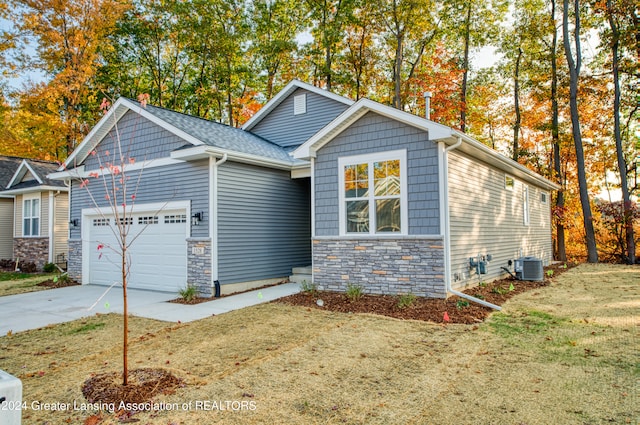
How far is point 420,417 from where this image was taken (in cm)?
338

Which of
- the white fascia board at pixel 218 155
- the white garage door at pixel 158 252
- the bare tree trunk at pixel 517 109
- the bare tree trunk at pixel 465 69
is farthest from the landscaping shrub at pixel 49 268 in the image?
the bare tree trunk at pixel 517 109

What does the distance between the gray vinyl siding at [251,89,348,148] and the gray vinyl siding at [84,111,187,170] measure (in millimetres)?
4507

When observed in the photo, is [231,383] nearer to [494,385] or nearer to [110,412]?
[110,412]

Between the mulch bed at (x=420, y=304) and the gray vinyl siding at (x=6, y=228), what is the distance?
653 inches

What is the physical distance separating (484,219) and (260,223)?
572 centimetres

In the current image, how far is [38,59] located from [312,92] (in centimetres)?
1481

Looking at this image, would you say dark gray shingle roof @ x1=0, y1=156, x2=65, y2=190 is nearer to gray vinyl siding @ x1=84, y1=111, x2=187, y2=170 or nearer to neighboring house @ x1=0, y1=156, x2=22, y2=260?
neighboring house @ x1=0, y1=156, x2=22, y2=260

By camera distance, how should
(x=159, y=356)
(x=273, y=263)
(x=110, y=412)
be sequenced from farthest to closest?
(x=273, y=263), (x=159, y=356), (x=110, y=412)

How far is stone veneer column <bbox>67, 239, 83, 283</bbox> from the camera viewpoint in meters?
12.5

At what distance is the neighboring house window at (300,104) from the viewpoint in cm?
1384

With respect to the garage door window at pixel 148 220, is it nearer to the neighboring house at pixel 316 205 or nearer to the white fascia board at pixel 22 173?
the neighboring house at pixel 316 205

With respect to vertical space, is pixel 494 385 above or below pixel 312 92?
below

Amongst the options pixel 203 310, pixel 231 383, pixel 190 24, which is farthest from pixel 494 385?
pixel 190 24

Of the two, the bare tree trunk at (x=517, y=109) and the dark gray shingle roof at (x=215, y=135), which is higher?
the bare tree trunk at (x=517, y=109)
